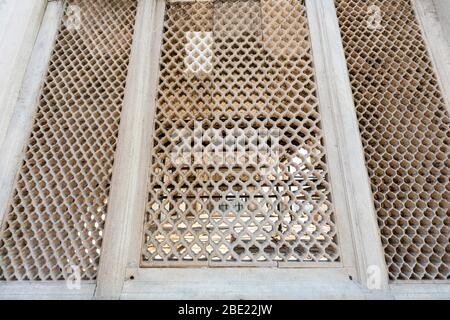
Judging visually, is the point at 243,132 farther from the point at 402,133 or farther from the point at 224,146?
the point at 402,133

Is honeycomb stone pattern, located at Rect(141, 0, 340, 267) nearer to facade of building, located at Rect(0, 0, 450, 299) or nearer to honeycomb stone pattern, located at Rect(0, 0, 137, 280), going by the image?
facade of building, located at Rect(0, 0, 450, 299)

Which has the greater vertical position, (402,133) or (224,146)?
(402,133)

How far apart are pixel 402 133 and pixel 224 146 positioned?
150 cm

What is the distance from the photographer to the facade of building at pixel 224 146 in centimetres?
199

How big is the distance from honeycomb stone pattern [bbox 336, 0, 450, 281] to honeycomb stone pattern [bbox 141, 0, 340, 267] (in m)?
0.43

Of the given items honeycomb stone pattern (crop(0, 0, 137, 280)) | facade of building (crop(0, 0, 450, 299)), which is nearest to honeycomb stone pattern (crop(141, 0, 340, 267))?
facade of building (crop(0, 0, 450, 299))

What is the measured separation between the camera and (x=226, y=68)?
2.68m

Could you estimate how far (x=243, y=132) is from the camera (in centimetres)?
245

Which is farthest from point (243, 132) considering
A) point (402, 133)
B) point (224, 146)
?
point (402, 133)

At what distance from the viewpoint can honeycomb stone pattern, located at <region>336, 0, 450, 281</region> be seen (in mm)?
2070

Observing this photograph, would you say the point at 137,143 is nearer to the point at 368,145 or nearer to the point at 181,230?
the point at 181,230

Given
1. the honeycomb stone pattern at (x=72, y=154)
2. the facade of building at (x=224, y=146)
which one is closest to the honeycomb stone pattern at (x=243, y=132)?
the facade of building at (x=224, y=146)

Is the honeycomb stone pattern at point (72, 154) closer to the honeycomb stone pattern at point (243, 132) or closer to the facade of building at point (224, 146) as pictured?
the facade of building at point (224, 146)
